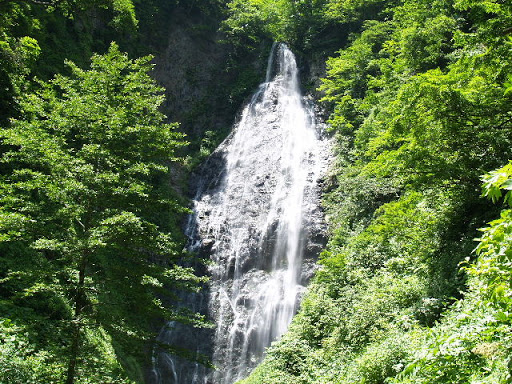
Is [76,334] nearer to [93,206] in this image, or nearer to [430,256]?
[93,206]

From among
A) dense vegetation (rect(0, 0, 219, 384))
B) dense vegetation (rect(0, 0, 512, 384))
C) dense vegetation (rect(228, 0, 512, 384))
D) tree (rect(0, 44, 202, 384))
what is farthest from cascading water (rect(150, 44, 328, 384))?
tree (rect(0, 44, 202, 384))

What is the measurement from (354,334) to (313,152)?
13.8 m

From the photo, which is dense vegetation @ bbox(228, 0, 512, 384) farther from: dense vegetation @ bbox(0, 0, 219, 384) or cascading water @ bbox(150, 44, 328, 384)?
cascading water @ bbox(150, 44, 328, 384)

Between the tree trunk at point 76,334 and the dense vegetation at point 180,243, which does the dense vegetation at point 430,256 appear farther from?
the tree trunk at point 76,334

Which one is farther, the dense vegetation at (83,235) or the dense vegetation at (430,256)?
the dense vegetation at (83,235)

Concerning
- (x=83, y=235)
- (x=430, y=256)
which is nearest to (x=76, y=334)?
(x=83, y=235)

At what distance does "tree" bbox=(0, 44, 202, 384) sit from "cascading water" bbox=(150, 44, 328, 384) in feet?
25.9

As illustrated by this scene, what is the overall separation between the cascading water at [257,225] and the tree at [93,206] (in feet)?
25.9

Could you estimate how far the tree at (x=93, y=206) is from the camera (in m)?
6.74

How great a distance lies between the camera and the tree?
6.74 meters

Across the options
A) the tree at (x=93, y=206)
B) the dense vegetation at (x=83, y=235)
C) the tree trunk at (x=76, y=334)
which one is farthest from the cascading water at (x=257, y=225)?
the tree trunk at (x=76, y=334)

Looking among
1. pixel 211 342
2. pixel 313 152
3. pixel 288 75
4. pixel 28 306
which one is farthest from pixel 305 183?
pixel 28 306

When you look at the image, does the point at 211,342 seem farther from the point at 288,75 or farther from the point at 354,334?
the point at 288,75

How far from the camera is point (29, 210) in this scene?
6840 millimetres
